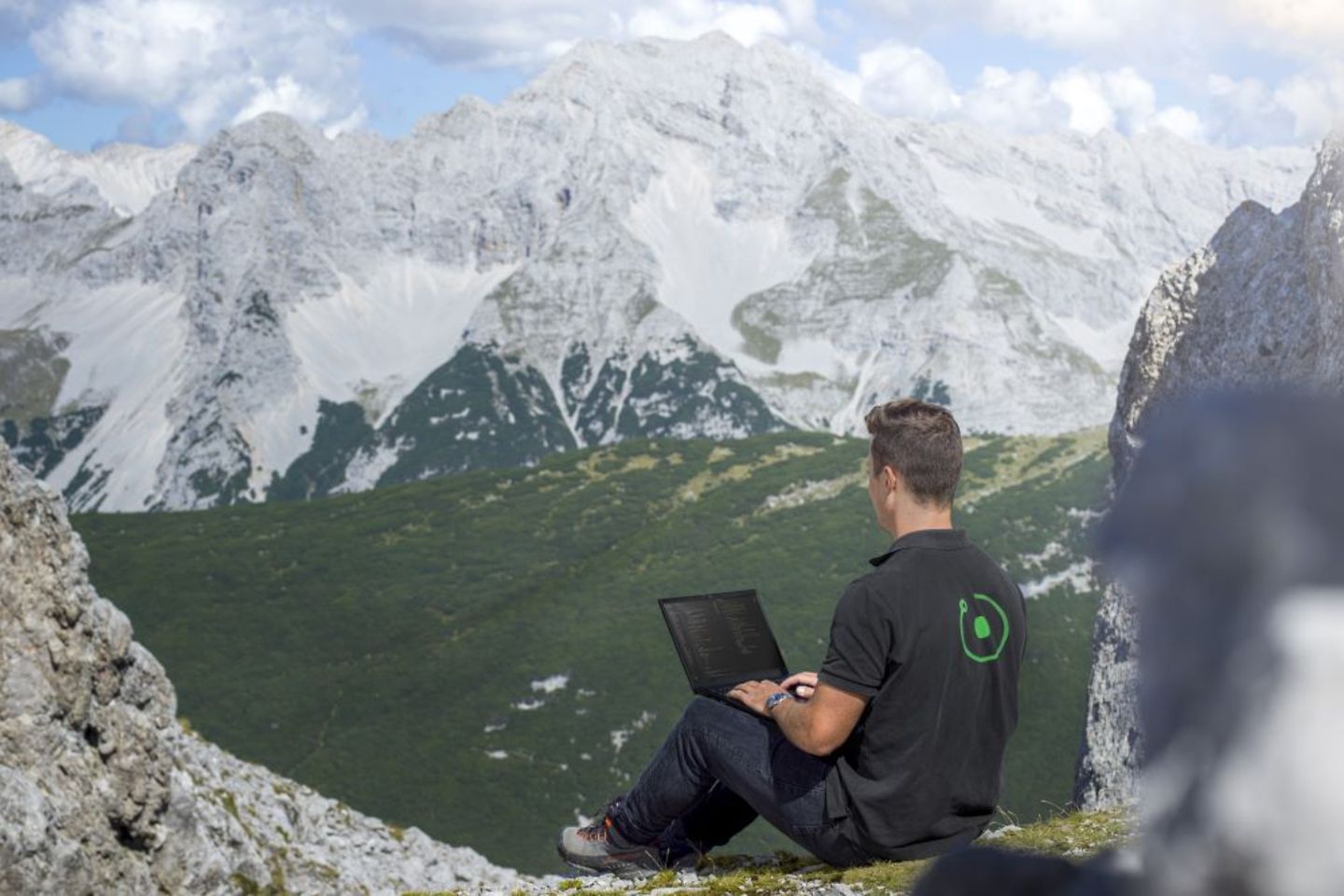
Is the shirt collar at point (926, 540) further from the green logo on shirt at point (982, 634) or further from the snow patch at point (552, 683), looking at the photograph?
the snow patch at point (552, 683)

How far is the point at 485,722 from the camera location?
11781 centimetres

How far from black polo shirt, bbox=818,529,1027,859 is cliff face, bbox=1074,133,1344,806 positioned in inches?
837

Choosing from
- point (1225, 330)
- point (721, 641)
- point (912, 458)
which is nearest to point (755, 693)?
point (721, 641)

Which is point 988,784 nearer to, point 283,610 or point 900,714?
point 900,714

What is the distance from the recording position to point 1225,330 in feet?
120

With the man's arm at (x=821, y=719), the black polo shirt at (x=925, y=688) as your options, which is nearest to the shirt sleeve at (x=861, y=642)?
the black polo shirt at (x=925, y=688)

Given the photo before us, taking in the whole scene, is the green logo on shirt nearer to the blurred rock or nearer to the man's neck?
the man's neck

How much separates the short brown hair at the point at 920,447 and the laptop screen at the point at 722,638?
2305 millimetres

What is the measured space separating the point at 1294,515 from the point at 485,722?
4702 inches

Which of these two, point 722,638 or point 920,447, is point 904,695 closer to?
point 920,447

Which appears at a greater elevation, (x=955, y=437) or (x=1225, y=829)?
(x=955, y=437)

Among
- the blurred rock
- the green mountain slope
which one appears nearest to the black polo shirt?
the blurred rock

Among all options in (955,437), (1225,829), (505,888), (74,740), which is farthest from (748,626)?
(74,740)

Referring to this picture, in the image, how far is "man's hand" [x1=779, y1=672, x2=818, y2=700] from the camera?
959 cm
